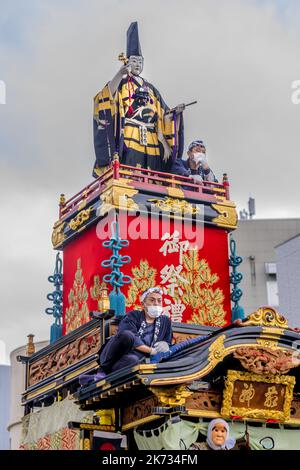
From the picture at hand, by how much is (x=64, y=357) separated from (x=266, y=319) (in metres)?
6.44

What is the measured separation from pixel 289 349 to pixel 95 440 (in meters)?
3.71

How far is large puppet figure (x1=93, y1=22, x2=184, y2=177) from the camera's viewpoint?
2258 centimetres

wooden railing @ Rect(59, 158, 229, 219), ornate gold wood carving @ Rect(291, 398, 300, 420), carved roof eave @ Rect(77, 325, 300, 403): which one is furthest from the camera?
wooden railing @ Rect(59, 158, 229, 219)

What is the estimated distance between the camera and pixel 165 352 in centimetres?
1559

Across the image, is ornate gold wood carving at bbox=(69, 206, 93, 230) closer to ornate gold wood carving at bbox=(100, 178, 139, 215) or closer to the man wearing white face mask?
ornate gold wood carving at bbox=(100, 178, 139, 215)

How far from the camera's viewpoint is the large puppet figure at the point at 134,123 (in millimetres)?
22578

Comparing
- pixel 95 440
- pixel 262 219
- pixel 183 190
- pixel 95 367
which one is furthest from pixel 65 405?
pixel 262 219

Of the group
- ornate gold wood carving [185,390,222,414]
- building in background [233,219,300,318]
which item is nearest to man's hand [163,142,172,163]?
ornate gold wood carving [185,390,222,414]

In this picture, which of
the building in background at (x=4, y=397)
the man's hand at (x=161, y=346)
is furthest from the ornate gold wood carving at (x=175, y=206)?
the building in background at (x=4, y=397)

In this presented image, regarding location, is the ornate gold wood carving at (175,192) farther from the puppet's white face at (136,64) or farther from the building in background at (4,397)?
the building in background at (4,397)

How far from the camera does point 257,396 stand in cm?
1571

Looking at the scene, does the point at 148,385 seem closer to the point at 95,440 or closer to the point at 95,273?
the point at 95,440

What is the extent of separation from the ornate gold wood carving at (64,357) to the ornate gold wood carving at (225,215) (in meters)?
4.76

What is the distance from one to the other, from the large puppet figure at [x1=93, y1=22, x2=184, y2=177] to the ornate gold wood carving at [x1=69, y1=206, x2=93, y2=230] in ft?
5.05
